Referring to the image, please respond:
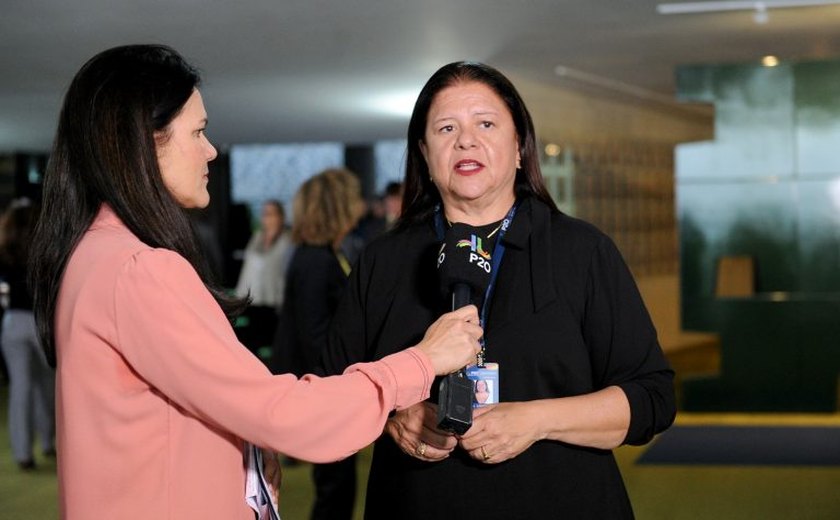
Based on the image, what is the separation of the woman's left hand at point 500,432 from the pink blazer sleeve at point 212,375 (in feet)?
1.23

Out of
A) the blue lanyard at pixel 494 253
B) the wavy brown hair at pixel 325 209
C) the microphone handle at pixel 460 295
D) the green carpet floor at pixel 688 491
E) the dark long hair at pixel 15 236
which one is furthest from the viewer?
the dark long hair at pixel 15 236

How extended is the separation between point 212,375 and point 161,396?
11 centimetres

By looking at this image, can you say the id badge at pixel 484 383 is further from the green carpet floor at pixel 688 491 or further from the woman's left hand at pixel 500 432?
the green carpet floor at pixel 688 491

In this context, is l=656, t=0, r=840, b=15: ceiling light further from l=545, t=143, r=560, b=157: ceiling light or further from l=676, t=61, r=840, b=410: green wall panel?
l=545, t=143, r=560, b=157: ceiling light

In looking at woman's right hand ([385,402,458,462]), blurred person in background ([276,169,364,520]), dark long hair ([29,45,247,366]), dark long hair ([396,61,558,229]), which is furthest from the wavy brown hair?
Result: dark long hair ([29,45,247,366])

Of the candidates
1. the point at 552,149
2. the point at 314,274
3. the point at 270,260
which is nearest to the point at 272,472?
the point at 314,274

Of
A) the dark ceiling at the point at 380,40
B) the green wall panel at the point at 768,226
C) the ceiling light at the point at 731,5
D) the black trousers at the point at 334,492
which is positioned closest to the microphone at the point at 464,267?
the black trousers at the point at 334,492

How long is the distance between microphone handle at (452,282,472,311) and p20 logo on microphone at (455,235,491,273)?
0.05m

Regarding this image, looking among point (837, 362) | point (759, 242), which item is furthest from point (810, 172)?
point (837, 362)

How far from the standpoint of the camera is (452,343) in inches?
75.8

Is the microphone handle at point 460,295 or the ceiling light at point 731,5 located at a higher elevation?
the ceiling light at point 731,5

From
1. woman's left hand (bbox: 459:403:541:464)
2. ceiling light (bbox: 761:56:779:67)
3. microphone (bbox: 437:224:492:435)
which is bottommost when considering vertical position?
woman's left hand (bbox: 459:403:541:464)

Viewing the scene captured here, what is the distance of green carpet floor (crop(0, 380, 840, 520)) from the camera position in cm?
614

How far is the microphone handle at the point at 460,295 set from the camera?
2.07m
